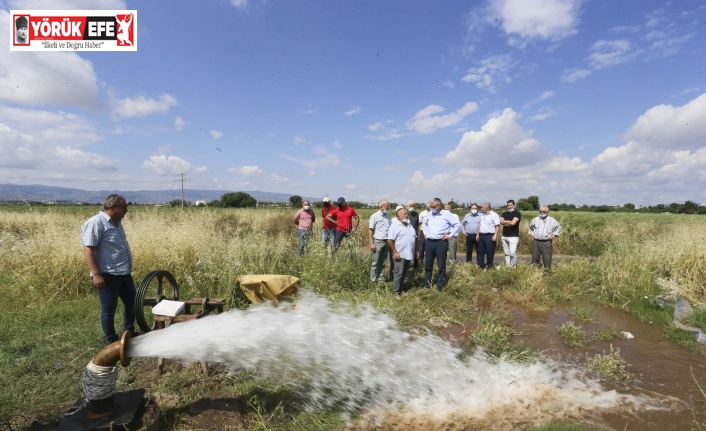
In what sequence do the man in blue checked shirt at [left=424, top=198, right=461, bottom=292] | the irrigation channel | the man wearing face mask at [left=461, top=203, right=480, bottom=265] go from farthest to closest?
the man wearing face mask at [left=461, top=203, right=480, bottom=265] < the man in blue checked shirt at [left=424, top=198, right=461, bottom=292] < the irrigation channel

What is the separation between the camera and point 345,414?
11.3 feet

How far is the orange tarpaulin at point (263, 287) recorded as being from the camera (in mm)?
4805

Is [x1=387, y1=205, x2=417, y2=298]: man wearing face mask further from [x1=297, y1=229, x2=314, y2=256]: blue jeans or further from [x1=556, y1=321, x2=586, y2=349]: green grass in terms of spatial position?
[x1=556, y1=321, x2=586, y2=349]: green grass

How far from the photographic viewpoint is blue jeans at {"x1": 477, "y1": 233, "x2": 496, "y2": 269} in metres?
9.10

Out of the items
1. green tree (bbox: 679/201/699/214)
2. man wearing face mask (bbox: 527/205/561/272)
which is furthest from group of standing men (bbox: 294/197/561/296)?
green tree (bbox: 679/201/699/214)

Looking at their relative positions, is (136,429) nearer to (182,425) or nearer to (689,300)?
(182,425)

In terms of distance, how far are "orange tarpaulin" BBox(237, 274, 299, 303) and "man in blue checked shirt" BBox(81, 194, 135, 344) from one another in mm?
1460

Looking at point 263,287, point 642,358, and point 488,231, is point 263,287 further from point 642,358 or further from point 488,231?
point 488,231

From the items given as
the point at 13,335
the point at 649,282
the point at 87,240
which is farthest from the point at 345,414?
the point at 649,282

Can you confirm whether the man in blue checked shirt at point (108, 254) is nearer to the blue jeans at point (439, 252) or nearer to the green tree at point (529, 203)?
the blue jeans at point (439, 252)

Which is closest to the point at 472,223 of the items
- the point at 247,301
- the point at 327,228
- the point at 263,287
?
the point at 327,228

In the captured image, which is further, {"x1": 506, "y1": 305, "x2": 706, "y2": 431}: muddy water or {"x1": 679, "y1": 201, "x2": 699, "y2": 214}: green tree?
{"x1": 679, "y1": 201, "x2": 699, "y2": 214}: green tree

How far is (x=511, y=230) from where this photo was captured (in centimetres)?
924

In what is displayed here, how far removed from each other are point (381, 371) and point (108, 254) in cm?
358
